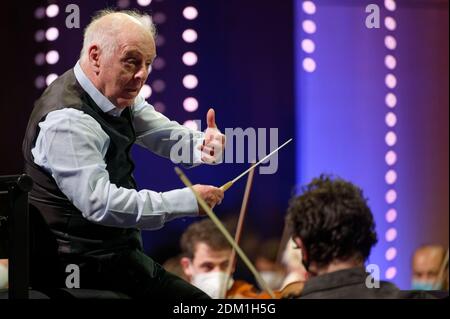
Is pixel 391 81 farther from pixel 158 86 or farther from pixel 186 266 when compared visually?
pixel 186 266

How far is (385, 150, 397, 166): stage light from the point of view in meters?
2.47

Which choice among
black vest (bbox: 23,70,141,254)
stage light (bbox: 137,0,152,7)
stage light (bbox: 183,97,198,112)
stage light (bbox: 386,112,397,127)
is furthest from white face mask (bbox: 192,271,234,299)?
stage light (bbox: 137,0,152,7)

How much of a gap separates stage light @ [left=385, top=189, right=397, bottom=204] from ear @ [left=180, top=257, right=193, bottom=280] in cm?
62

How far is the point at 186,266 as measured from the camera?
7.70ft

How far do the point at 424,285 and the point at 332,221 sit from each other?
498mm

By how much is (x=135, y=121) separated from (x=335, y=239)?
0.61 m

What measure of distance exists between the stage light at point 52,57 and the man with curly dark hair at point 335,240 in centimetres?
78

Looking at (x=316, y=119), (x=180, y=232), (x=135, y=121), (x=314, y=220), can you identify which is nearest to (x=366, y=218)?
(x=314, y=220)

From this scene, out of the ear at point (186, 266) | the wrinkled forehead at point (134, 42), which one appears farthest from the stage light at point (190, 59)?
the ear at point (186, 266)

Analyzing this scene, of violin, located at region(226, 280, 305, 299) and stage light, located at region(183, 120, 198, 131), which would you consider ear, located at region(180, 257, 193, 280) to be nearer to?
violin, located at region(226, 280, 305, 299)

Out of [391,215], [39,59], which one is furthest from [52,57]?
[391,215]

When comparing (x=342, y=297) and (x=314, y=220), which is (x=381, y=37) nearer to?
(x=314, y=220)

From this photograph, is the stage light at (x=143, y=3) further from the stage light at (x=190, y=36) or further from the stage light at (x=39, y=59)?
the stage light at (x=39, y=59)

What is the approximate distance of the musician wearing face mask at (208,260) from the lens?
91.7 inches
